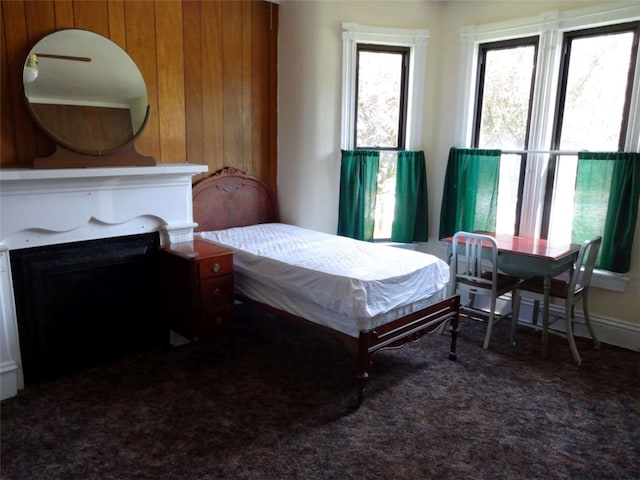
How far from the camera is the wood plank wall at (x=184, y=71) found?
2652 millimetres

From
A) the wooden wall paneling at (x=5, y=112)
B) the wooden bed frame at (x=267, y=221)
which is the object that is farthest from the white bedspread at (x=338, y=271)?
the wooden wall paneling at (x=5, y=112)

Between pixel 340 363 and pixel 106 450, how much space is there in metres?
1.42

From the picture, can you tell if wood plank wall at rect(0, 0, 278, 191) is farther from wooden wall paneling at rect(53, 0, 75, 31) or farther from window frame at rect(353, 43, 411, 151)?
window frame at rect(353, 43, 411, 151)

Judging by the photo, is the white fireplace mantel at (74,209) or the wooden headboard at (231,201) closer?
the white fireplace mantel at (74,209)

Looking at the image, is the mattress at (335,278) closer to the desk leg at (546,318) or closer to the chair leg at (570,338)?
the desk leg at (546,318)

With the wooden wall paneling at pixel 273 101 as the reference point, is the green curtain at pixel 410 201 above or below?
below

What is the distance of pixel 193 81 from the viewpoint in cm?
358

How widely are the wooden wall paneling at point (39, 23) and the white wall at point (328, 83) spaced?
1.82m

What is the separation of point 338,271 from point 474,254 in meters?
1.17

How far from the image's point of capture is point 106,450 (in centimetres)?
216

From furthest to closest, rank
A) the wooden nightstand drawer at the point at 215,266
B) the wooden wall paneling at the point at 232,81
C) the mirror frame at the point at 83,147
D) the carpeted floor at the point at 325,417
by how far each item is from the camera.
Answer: the wooden wall paneling at the point at 232,81 → the wooden nightstand drawer at the point at 215,266 → the mirror frame at the point at 83,147 → the carpeted floor at the point at 325,417

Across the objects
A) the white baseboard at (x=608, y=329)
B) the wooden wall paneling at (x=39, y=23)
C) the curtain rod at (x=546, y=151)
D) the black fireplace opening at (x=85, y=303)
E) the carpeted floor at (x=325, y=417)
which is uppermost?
the wooden wall paneling at (x=39, y=23)

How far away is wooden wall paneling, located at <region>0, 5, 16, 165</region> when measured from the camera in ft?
8.42

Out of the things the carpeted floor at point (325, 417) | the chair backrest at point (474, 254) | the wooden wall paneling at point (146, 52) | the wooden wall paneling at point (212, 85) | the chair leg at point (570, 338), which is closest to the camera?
the carpeted floor at point (325, 417)
